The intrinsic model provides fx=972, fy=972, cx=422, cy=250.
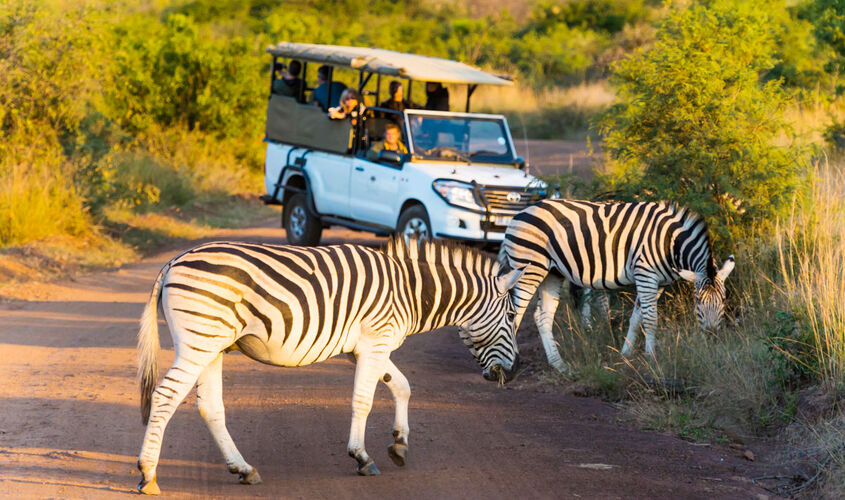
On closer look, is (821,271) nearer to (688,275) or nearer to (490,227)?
(688,275)

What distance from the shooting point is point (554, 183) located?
1088cm

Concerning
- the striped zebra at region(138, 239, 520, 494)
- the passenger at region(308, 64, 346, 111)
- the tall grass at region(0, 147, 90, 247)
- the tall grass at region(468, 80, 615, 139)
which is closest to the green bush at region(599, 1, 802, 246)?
the striped zebra at region(138, 239, 520, 494)

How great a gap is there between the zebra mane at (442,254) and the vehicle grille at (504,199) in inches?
212

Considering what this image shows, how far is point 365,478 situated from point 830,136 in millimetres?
10810

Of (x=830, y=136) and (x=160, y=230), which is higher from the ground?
(x=830, y=136)

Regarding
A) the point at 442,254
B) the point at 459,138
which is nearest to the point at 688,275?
the point at 442,254

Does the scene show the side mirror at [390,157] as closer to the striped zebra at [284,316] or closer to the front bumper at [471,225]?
the front bumper at [471,225]

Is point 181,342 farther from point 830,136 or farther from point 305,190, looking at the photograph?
point 830,136

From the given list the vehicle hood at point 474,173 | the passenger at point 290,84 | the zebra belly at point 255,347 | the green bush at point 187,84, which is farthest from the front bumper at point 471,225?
the green bush at point 187,84

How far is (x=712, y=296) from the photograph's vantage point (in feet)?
26.8

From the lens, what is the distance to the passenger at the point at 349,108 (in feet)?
44.3

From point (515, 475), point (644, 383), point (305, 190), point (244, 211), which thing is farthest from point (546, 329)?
point (244, 211)

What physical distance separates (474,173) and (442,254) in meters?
6.25

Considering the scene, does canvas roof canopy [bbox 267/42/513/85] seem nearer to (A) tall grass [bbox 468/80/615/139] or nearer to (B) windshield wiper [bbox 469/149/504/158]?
(B) windshield wiper [bbox 469/149/504/158]
